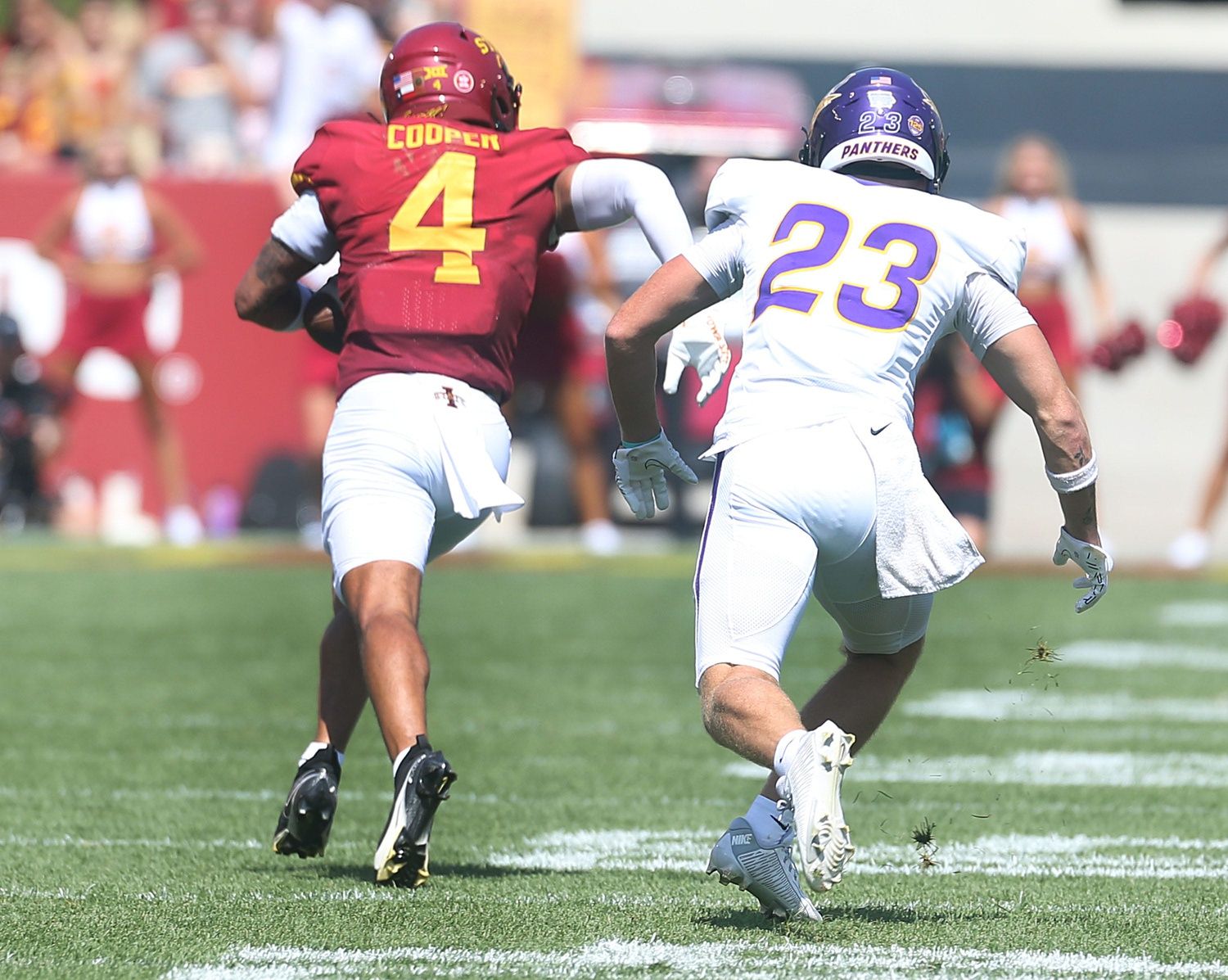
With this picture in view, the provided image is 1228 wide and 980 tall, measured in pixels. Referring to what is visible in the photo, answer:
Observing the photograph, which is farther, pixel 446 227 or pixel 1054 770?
pixel 1054 770

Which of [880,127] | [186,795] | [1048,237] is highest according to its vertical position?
[880,127]

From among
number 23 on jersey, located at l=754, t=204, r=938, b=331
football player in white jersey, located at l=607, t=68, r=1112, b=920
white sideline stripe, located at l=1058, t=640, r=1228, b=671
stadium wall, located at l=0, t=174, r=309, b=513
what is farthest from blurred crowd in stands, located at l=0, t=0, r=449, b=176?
number 23 on jersey, located at l=754, t=204, r=938, b=331

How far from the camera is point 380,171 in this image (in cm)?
496

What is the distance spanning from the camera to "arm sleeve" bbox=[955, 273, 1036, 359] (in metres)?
4.19

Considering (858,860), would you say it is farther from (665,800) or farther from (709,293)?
(709,293)

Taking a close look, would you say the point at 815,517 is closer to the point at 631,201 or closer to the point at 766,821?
the point at 766,821

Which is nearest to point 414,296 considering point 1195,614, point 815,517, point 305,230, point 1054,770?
point 305,230

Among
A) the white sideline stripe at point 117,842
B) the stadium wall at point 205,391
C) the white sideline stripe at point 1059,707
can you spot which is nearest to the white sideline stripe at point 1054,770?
the white sideline stripe at point 1059,707

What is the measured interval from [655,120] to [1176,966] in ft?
38.8

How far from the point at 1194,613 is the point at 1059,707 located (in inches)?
115

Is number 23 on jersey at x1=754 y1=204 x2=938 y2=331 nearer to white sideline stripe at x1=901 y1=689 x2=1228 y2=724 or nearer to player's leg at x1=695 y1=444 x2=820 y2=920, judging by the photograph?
player's leg at x1=695 y1=444 x2=820 y2=920

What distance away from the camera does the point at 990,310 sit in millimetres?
4203

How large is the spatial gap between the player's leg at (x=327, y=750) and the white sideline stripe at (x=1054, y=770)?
1593mm

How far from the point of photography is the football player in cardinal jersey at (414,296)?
476 cm
